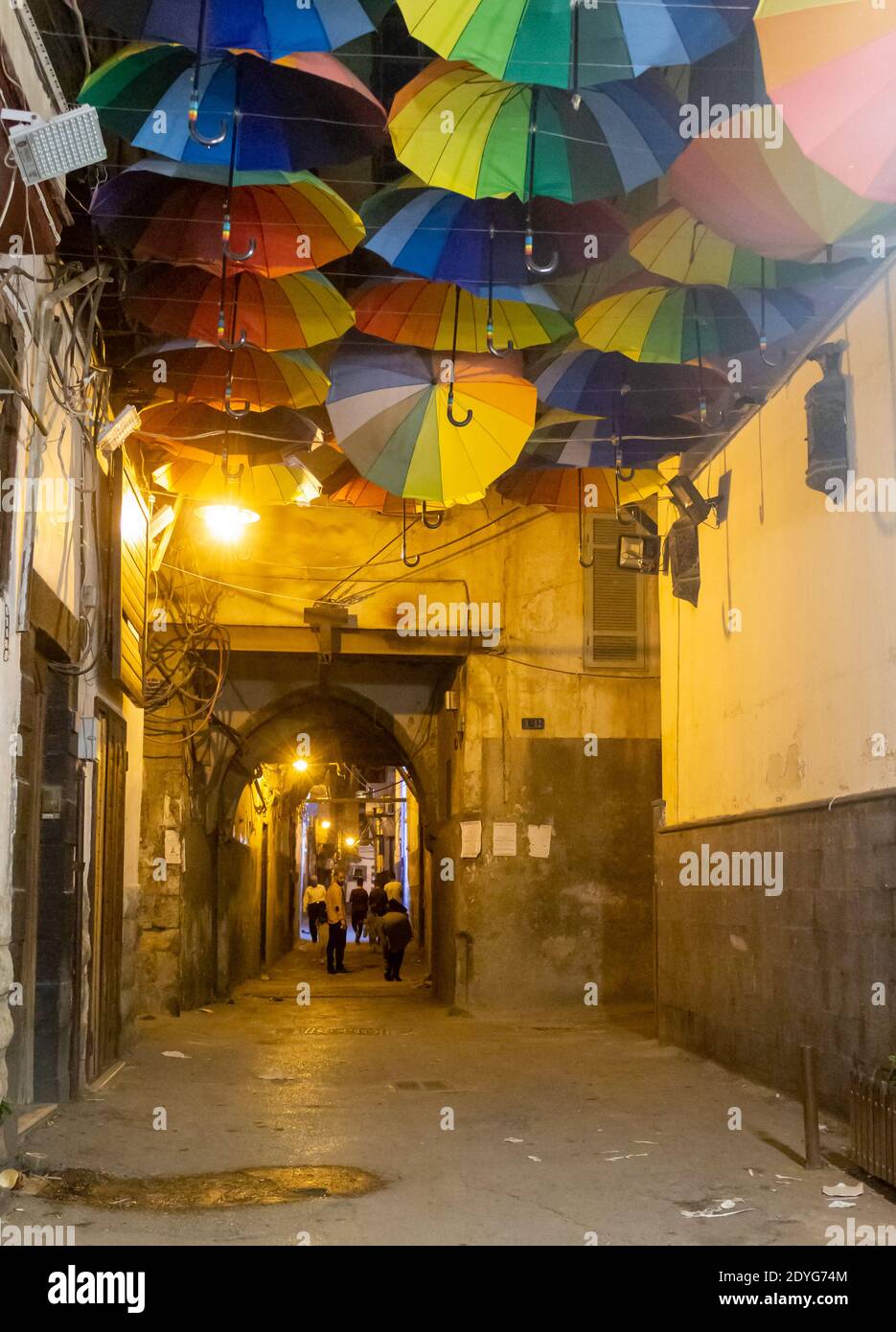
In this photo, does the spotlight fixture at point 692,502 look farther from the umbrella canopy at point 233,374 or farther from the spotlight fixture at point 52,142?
the spotlight fixture at point 52,142

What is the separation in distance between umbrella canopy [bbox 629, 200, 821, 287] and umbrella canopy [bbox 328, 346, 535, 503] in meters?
1.34

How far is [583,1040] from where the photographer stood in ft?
36.9

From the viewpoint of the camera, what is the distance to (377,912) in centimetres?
2562

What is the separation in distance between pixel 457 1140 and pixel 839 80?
5505mm

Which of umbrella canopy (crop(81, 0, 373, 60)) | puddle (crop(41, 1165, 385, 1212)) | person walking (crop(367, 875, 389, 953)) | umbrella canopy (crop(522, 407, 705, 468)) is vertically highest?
umbrella canopy (crop(81, 0, 373, 60))

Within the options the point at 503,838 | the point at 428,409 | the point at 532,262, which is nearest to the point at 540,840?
the point at 503,838

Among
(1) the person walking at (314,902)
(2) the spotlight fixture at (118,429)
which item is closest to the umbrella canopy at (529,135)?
(2) the spotlight fixture at (118,429)

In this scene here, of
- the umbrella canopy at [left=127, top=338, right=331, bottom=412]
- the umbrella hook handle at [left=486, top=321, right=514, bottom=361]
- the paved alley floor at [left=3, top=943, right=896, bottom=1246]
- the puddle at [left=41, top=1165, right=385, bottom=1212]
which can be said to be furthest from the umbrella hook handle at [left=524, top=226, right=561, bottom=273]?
the puddle at [left=41, top=1165, right=385, bottom=1212]

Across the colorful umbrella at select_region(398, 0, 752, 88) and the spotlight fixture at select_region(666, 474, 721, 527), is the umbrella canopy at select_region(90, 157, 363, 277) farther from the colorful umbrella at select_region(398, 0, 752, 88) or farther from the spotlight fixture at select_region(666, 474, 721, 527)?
the spotlight fixture at select_region(666, 474, 721, 527)

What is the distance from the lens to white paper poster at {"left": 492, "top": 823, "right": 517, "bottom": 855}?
1356 cm

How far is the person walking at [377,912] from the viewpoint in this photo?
82.5ft

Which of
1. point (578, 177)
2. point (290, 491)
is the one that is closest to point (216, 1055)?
point (290, 491)

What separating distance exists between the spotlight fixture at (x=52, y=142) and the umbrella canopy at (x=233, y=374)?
2.62m

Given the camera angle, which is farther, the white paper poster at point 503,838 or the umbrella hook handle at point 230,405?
the white paper poster at point 503,838
